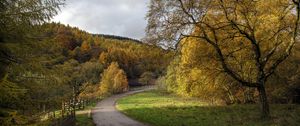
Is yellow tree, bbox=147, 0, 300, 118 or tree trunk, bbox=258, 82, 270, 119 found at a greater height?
yellow tree, bbox=147, 0, 300, 118

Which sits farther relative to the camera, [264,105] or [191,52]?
[191,52]

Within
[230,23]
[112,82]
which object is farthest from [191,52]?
[112,82]

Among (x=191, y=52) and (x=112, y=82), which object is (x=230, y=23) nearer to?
(x=191, y=52)

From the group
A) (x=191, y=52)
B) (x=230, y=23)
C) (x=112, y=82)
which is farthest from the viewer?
(x=112, y=82)

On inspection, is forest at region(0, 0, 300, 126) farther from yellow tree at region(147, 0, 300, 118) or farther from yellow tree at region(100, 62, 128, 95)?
yellow tree at region(100, 62, 128, 95)

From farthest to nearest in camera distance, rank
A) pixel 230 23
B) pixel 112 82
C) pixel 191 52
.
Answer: pixel 112 82 < pixel 191 52 < pixel 230 23

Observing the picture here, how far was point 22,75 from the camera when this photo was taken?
1212cm

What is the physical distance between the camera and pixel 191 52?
2988 cm

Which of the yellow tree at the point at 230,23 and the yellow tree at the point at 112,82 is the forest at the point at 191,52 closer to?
the yellow tree at the point at 230,23

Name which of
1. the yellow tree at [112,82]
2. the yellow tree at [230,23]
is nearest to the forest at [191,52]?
the yellow tree at [230,23]

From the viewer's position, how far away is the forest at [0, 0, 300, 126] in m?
11.4

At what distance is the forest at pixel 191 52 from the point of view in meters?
11.4

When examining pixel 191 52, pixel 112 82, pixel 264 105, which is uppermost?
pixel 112 82

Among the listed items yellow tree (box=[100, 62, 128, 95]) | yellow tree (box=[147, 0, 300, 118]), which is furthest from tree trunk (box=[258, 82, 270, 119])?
yellow tree (box=[100, 62, 128, 95])
